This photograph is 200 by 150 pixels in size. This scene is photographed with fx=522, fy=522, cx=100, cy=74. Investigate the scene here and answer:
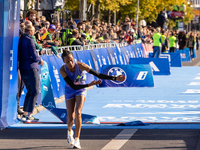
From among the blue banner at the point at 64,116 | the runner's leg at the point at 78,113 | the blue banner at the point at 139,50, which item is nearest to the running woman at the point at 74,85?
the runner's leg at the point at 78,113

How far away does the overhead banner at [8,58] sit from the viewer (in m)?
9.85

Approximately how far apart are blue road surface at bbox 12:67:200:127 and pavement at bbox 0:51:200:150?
3.63ft

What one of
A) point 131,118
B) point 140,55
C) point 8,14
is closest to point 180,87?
point 131,118

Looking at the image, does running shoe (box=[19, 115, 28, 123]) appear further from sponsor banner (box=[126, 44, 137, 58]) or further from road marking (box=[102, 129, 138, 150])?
sponsor banner (box=[126, 44, 137, 58])

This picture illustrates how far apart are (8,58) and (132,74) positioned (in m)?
8.99

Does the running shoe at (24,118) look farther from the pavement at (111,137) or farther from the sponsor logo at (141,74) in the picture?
the sponsor logo at (141,74)

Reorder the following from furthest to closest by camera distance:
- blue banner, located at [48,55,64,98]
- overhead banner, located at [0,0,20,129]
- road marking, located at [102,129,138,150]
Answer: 1. blue banner, located at [48,55,64,98]
2. overhead banner, located at [0,0,20,129]
3. road marking, located at [102,129,138,150]

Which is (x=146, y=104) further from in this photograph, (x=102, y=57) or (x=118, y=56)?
(x=118, y=56)

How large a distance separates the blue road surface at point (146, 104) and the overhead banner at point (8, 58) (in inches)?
45.3

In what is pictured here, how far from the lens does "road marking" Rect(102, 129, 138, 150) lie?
812cm

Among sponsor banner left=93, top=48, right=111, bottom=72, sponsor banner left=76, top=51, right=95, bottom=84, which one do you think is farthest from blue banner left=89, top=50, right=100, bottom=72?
sponsor banner left=76, top=51, right=95, bottom=84

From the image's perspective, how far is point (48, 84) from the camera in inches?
479

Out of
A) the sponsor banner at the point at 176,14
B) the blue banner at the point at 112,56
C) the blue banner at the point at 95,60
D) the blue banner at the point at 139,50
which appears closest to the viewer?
the blue banner at the point at 95,60

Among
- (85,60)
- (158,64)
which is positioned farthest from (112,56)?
(85,60)
